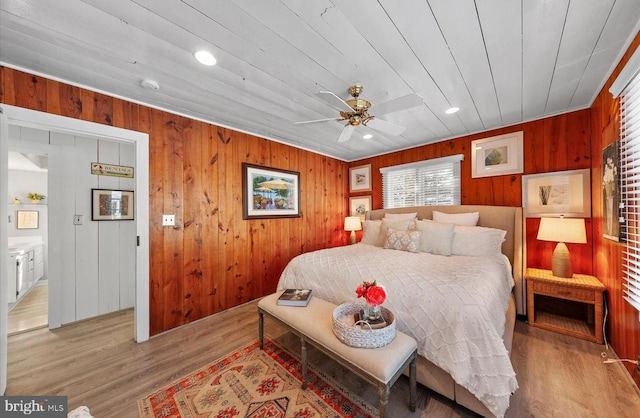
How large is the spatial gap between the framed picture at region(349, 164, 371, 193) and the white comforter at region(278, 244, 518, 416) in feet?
8.02

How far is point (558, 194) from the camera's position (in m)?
2.64

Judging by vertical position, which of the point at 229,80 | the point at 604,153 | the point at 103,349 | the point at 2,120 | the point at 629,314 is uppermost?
the point at 229,80

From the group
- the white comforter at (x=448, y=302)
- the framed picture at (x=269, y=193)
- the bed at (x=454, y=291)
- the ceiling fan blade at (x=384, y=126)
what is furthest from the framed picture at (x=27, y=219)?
the ceiling fan blade at (x=384, y=126)

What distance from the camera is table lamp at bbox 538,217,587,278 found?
225 centimetres

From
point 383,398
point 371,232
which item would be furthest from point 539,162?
point 383,398

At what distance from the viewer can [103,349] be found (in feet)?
7.09

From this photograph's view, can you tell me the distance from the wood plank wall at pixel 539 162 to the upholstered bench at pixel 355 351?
2.58 m

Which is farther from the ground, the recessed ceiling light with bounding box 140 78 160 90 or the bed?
the recessed ceiling light with bounding box 140 78 160 90

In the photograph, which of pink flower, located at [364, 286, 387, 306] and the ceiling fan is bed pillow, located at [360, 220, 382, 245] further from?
pink flower, located at [364, 286, 387, 306]

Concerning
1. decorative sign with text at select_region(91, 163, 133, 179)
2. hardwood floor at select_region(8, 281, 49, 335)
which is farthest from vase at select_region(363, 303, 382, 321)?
hardwood floor at select_region(8, 281, 49, 335)

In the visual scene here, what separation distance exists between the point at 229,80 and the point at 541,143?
3.66 meters

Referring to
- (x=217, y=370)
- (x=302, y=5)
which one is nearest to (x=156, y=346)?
(x=217, y=370)

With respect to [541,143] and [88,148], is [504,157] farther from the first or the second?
[88,148]

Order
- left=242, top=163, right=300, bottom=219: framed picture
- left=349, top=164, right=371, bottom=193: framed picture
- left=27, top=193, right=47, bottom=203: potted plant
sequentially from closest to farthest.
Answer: left=242, top=163, right=300, bottom=219: framed picture, left=27, top=193, right=47, bottom=203: potted plant, left=349, top=164, right=371, bottom=193: framed picture
